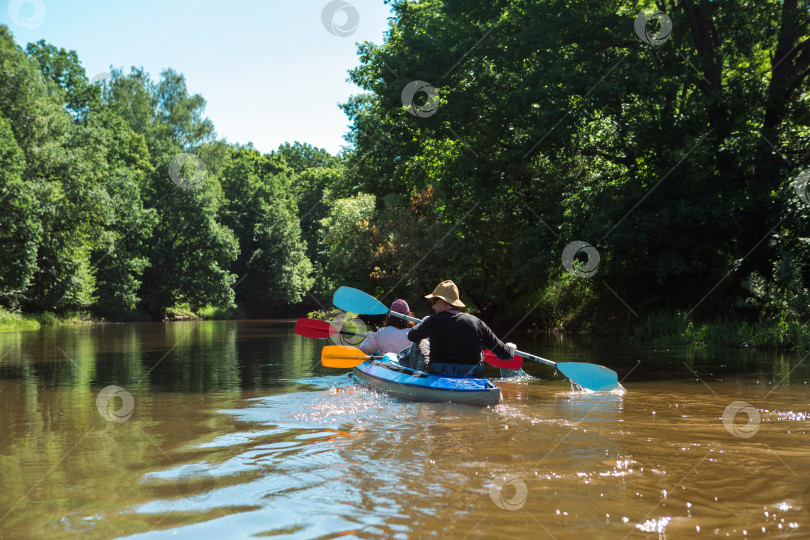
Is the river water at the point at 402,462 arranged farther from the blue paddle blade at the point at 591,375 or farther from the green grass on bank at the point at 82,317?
the green grass on bank at the point at 82,317

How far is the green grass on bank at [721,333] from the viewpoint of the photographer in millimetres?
13836

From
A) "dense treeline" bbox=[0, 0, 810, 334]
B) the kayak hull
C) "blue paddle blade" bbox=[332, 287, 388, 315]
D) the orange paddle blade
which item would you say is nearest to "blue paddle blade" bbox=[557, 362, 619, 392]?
the kayak hull

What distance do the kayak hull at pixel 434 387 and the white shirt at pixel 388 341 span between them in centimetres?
125

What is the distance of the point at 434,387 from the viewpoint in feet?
25.5

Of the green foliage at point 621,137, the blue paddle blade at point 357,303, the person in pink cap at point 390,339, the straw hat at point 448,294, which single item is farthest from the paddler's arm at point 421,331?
the green foliage at point 621,137

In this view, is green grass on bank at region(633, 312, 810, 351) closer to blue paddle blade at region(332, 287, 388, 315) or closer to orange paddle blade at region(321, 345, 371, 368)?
blue paddle blade at region(332, 287, 388, 315)

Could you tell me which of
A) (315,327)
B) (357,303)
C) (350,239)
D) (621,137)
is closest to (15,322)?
(350,239)

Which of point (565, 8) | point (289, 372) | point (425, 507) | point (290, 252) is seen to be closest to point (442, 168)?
point (565, 8)

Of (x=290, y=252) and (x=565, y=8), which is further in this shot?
(x=290, y=252)

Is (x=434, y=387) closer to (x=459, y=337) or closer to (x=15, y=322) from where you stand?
(x=459, y=337)

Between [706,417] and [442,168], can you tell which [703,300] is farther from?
[706,417]

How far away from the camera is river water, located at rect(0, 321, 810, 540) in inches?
137

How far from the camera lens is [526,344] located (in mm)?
17234

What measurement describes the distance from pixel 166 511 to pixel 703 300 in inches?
659
